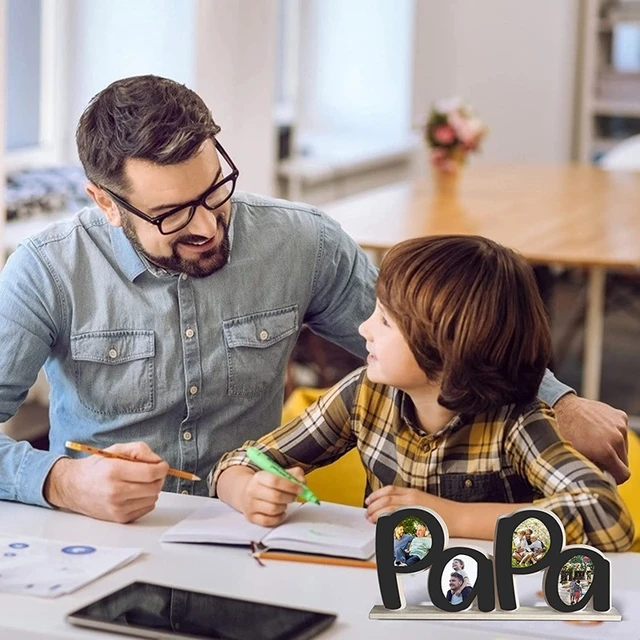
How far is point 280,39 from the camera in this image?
6.43 m

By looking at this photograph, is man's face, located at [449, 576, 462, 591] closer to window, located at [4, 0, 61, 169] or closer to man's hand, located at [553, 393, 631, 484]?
man's hand, located at [553, 393, 631, 484]

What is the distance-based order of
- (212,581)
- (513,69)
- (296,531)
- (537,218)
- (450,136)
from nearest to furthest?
1. (212,581)
2. (296,531)
3. (537,218)
4. (450,136)
5. (513,69)

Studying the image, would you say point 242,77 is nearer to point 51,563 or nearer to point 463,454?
point 463,454

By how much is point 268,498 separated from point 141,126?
60 centimetres

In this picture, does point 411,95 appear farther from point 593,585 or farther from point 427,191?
point 593,585

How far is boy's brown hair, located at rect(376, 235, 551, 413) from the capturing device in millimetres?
1614

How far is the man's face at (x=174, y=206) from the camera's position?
1.85 meters

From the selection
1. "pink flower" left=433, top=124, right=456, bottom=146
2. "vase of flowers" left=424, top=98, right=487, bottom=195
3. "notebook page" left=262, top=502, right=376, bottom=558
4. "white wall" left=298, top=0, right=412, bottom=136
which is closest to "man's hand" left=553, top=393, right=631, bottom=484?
"notebook page" left=262, top=502, right=376, bottom=558

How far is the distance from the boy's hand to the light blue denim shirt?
0.40 meters

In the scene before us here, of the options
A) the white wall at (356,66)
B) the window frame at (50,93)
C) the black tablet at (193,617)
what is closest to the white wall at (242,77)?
the window frame at (50,93)

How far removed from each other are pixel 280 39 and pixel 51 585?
5313 millimetres

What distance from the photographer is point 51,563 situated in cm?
148

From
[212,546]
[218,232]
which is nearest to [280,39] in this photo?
[218,232]

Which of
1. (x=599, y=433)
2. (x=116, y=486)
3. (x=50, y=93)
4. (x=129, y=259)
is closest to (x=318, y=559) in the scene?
(x=116, y=486)
